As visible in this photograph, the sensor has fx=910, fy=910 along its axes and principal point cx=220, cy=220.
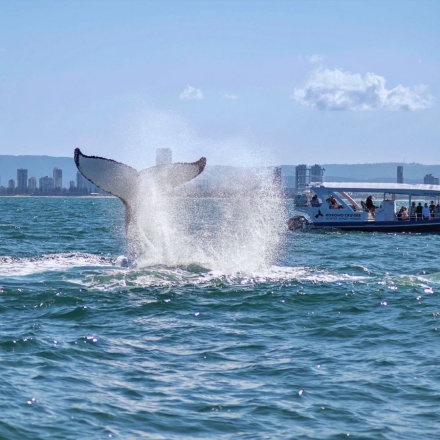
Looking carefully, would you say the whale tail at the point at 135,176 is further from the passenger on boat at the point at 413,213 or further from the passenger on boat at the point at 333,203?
the passenger on boat at the point at 413,213

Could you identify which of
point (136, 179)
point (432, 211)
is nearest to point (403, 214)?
point (432, 211)

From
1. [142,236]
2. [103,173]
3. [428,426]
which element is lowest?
[428,426]

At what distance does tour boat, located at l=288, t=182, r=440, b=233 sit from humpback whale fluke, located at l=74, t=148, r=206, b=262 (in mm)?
26435

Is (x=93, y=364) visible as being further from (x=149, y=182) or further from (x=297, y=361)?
(x=149, y=182)

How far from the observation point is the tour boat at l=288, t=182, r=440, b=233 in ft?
146

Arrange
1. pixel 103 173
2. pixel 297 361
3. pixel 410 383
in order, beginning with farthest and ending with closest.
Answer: pixel 103 173 < pixel 297 361 < pixel 410 383

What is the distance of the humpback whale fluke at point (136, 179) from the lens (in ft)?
61.4

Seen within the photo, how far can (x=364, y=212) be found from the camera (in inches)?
1783

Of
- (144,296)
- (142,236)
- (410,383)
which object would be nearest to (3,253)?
(142,236)

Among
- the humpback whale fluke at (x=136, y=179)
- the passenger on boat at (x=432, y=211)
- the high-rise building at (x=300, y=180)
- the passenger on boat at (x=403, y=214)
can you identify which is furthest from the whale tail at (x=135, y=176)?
the high-rise building at (x=300, y=180)

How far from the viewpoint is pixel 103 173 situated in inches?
731

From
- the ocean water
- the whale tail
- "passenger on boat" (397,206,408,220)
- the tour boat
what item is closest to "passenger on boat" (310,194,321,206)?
the tour boat

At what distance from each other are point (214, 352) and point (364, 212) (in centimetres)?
3320

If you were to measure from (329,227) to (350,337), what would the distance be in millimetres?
31189
